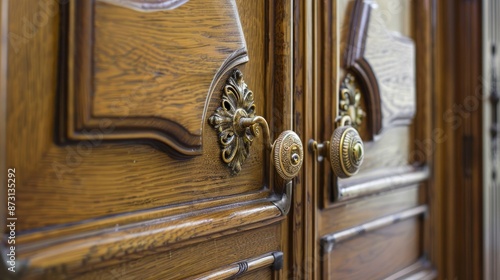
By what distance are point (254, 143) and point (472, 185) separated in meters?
0.60

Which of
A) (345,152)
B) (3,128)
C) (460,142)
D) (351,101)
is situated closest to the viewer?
(3,128)

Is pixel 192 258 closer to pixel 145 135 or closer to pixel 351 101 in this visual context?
pixel 145 135

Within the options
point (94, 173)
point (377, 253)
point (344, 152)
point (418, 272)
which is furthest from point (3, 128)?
point (418, 272)

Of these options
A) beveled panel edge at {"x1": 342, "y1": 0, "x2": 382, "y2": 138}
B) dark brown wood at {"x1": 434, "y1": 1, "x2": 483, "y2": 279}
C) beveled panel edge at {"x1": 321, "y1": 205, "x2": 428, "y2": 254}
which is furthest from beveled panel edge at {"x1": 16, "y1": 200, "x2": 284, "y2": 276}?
dark brown wood at {"x1": 434, "y1": 1, "x2": 483, "y2": 279}

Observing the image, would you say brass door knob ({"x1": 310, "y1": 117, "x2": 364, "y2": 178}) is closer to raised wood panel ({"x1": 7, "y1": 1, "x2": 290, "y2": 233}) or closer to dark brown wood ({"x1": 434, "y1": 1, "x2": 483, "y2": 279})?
raised wood panel ({"x1": 7, "y1": 1, "x2": 290, "y2": 233})

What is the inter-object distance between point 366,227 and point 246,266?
0.85 feet

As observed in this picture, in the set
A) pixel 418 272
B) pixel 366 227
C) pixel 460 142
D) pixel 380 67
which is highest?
pixel 380 67

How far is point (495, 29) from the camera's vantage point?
970 millimetres

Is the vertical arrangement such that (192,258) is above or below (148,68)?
below

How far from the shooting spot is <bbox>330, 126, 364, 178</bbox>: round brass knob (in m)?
0.55

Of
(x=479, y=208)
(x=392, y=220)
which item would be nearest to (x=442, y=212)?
(x=479, y=208)

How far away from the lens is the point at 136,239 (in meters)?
0.39

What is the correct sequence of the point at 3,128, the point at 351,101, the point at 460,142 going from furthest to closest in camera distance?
1. the point at 460,142
2. the point at 351,101
3. the point at 3,128

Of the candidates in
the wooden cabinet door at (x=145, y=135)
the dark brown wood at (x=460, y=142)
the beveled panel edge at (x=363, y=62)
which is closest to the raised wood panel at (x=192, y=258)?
the wooden cabinet door at (x=145, y=135)
